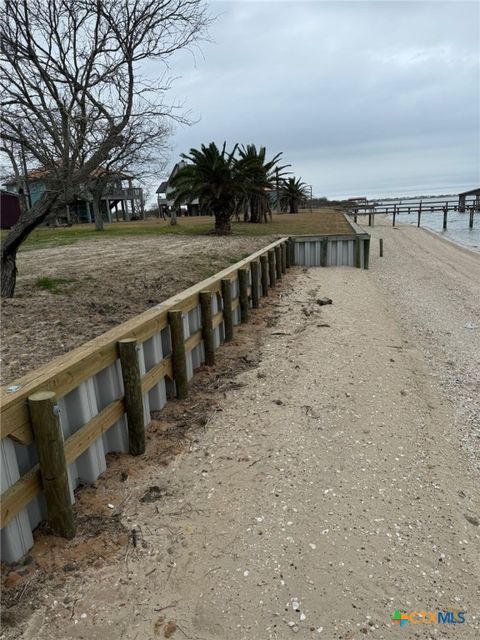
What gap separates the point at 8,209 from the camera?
9070 mm

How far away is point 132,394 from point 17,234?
17.0 feet

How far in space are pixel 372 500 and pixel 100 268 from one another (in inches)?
377

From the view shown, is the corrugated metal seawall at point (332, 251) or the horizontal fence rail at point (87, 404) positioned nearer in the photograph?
the horizontal fence rail at point (87, 404)

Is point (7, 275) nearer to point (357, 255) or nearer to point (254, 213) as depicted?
point (357, 255)

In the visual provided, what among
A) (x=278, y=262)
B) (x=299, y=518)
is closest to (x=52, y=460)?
(x=299, y=518)

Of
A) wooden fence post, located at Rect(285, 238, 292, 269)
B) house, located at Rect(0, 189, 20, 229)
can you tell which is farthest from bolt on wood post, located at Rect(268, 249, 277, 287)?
house, located at Rect(0, 189, 20, 229)

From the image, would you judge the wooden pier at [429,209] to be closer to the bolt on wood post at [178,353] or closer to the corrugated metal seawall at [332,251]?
the corrugated metal seawall at [332,251]

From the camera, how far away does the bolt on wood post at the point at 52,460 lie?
285cm

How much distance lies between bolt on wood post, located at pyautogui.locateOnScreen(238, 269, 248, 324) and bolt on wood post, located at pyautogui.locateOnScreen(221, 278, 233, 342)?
1157 millimetres

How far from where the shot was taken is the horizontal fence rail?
283 cm

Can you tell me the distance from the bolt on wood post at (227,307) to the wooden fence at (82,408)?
3.65 feet

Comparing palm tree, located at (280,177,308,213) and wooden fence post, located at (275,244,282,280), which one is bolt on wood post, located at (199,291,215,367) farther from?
palm tree, located at (280,177,308,213)

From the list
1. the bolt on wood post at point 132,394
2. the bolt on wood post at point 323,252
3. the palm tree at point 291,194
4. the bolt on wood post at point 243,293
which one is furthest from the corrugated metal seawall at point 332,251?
the palm tree at point 291,194

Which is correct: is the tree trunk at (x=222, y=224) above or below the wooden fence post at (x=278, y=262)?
above
